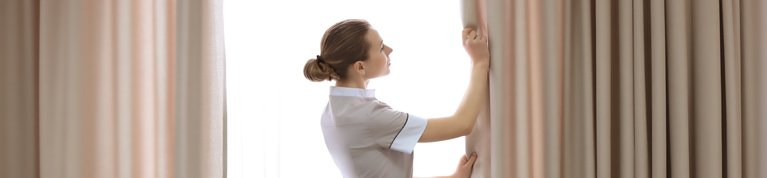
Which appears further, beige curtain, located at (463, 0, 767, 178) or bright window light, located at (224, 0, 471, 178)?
bright window light, located at (224, 0, 471, 178)

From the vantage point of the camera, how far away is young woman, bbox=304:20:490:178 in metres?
1.94

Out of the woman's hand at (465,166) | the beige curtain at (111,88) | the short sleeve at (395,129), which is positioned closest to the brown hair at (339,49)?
the short sleeve at (395,129)

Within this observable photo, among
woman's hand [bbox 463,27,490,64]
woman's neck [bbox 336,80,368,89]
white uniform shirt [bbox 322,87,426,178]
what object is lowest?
white uniform shirt [bbox 322,87,426,178]

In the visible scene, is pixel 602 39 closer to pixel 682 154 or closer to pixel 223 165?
pixel 682 154

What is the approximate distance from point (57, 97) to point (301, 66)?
0.61 m

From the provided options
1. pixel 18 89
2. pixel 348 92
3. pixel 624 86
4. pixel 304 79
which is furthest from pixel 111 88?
pixel 624 86

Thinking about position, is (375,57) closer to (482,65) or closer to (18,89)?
(482,65)

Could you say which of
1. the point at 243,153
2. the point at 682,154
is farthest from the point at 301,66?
the point at 682,154

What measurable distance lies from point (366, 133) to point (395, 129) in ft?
0.23

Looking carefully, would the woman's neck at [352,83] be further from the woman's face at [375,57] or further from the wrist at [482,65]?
the wrist at [482,65]

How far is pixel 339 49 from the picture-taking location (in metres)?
1.96

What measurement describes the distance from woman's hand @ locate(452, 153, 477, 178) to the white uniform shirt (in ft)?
0.52

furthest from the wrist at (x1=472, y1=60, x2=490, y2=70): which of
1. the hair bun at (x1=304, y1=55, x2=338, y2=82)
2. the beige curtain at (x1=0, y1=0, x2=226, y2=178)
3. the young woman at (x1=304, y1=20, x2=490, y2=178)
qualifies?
the beige curtain at (x1=0, y1=0, x2=226, y2=178)

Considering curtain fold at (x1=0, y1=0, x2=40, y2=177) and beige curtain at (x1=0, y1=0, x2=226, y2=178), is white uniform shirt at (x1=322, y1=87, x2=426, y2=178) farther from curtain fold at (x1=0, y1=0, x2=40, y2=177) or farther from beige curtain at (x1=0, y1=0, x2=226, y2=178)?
curtain fold at (x1=0, y1=0, x2=40, y2=177)
